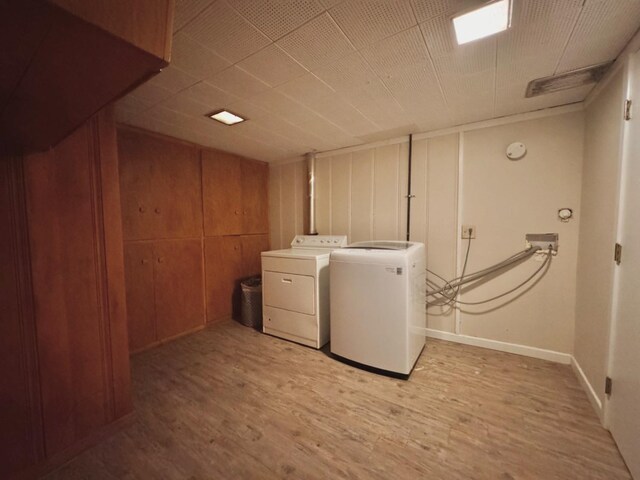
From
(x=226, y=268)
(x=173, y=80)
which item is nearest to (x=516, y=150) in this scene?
(x=173, y=80)

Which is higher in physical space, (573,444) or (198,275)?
(198,275)

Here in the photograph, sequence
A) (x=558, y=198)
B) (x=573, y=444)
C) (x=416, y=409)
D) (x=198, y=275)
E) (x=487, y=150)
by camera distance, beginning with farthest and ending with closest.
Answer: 1. (x=198, y=275)
2. (x=487, y=150)
3. (x=558, y=198)
4. (x=416, y=409)
5. (x=573, y=444)

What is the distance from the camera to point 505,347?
7.87ft

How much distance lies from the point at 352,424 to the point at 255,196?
9.75 feet

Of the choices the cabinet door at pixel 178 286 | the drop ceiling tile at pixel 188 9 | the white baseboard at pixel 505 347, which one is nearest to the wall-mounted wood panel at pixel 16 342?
the drop ceiling tile at pixel 188 9

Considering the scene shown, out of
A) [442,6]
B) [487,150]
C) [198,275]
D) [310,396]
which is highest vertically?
[442,6]

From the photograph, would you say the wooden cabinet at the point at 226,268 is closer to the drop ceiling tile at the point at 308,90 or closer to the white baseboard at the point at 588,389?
the drop ceiling tile at the point at 308,90

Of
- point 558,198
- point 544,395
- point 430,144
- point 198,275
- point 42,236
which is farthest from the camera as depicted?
point 198,275

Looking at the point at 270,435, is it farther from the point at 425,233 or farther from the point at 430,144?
the point at 430,144

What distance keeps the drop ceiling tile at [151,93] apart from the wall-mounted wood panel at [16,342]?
89 centimetres

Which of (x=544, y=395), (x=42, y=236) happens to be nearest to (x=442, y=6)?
(x=42, y=236)

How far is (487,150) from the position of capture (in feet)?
7.91

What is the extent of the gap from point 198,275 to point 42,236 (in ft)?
5.74

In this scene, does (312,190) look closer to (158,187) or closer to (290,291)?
(290,291)
